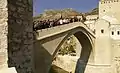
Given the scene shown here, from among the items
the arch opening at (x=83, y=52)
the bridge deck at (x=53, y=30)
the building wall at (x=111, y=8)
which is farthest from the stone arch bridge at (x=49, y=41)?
the building wall at (x=111, y=8)

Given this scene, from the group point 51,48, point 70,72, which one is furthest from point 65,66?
point 51,48

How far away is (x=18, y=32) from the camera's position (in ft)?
13.1

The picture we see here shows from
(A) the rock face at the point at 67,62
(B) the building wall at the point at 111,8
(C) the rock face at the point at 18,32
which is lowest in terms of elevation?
(A) the rock face at the point at 67,62

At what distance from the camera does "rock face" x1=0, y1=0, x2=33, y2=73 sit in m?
3.63

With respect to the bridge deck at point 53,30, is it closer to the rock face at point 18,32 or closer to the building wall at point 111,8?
the rock face at point 18,32

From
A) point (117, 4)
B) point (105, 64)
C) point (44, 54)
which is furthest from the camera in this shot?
point (117, 4)

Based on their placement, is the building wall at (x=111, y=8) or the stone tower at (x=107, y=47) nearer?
the stone tower at (x=107, y=47)

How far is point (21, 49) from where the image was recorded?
4.09m

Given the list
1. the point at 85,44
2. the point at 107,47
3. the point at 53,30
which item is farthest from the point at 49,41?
the point at 107,47

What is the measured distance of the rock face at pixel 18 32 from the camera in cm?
363

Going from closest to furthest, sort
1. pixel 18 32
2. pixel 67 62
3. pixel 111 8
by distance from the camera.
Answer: pixel 18 32 → pixel 67 62 → pixel 111 8

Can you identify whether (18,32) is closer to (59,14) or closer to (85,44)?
(85,44)

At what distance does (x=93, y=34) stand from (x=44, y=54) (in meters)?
8.67

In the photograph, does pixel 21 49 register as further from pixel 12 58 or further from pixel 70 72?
pixel 70 72
